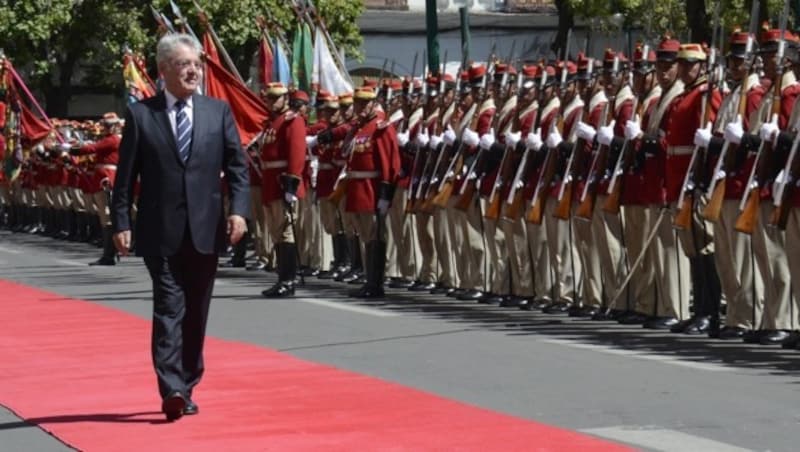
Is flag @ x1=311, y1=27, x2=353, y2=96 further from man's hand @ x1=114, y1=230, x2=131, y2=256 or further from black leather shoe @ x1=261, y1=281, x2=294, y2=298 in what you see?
man's hand @ x1=114, y1=230, x2=131, y2=256

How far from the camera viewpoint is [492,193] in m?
17.4

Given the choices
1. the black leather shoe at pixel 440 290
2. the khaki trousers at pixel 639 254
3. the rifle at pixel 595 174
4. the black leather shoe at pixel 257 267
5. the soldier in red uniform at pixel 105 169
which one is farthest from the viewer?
the soldier in red uniform at pixel 105 169

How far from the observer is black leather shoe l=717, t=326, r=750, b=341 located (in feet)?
45.5

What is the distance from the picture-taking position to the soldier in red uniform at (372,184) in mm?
18594

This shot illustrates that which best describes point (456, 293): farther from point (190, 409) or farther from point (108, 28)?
point (108, 28)

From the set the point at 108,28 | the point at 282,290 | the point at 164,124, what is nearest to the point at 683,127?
the point at 164,124

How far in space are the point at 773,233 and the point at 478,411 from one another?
3.81m

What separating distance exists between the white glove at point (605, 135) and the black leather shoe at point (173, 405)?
579 cm

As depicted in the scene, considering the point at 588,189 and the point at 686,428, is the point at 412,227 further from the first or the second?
the point at 686,428

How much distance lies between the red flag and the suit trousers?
473 inches

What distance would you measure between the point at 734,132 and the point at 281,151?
21.8 feet

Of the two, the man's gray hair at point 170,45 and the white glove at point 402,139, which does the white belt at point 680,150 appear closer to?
the man's gray hair at point 170,45

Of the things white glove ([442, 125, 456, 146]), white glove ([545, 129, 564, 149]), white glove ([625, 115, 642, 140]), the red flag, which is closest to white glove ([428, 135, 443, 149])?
white glove ([442, 125, 456, 146])

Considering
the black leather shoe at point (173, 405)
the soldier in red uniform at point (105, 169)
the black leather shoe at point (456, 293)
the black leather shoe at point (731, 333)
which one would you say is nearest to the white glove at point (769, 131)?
the black leather shoe at point (731, 333)
